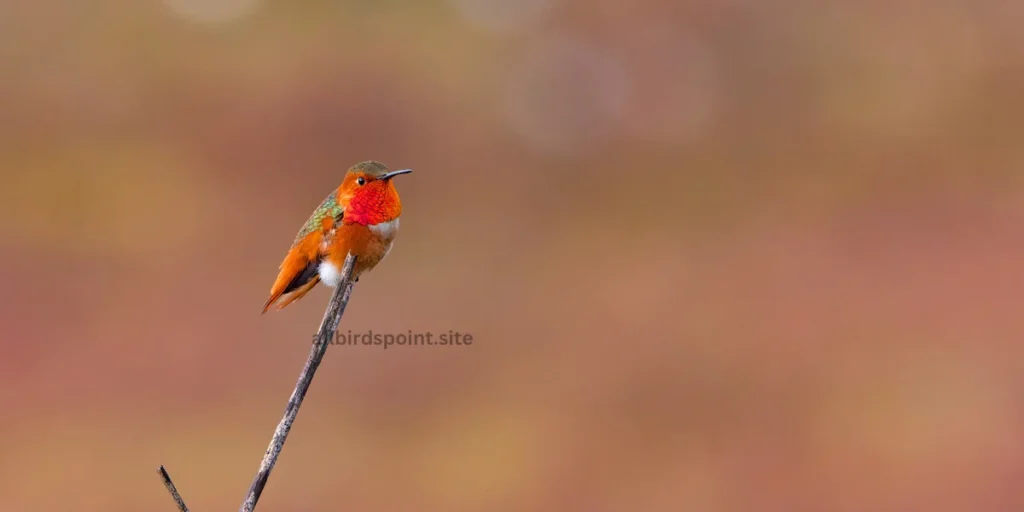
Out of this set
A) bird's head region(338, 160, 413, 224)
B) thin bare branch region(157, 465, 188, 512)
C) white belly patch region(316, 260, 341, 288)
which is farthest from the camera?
white belly patch region(316, 260, 341, 288)

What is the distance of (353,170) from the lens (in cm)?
551

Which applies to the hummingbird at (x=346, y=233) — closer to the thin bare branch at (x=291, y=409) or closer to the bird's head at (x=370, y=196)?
the bird's head at (x=370, y=196)

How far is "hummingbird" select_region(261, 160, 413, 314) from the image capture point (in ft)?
18.1

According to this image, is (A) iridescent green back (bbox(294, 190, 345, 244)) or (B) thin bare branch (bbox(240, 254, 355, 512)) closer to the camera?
(B) thin bare branch (bbox(240, 254, 355, 512))

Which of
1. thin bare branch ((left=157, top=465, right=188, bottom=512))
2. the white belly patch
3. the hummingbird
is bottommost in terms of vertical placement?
thin bare branch ((left=157, top=465, right=188, bottom=512))

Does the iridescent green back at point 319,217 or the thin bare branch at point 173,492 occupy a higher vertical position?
the iridescent green back at point 319,217

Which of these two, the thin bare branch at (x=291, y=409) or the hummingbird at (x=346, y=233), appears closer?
the thin bare branch at (x=291, y=409)

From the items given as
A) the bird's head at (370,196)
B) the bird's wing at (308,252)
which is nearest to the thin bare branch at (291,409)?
the bird's head at (370,196)

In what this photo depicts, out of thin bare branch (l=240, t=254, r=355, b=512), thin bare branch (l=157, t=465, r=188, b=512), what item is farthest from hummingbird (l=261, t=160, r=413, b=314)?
thin bare branch (l=157, t=465, r=188, b=512)

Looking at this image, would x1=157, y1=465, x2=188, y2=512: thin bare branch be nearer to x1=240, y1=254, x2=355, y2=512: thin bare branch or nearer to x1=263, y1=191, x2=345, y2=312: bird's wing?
x1=240, y1=254, x2=355, y2=512: thin bare branch

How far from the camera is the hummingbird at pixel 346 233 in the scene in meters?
5.52

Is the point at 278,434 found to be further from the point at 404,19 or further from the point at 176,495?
the point at 404,19

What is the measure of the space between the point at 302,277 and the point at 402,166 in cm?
1965

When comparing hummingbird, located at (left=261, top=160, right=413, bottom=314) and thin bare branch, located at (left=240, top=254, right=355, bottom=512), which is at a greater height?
hummingbird, located at (left=261, top=160, right=413, bottom=314)
